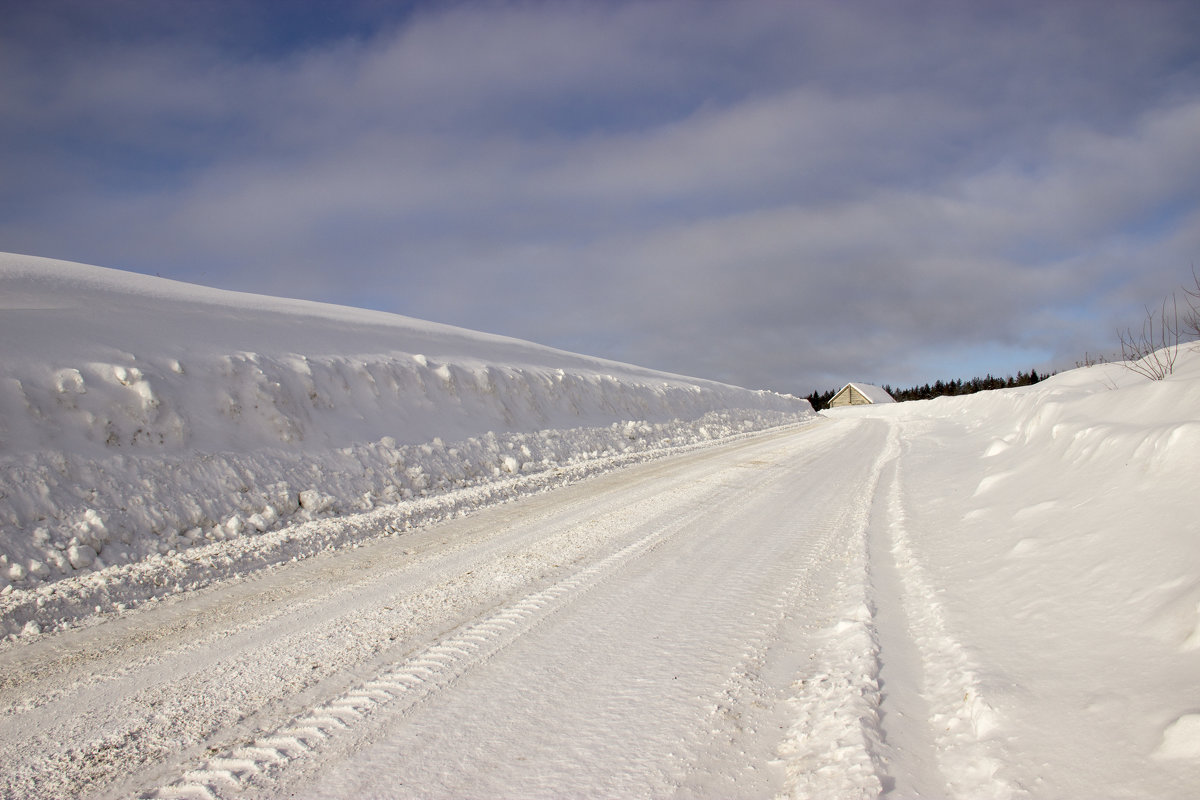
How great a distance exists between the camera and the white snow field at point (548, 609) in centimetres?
285

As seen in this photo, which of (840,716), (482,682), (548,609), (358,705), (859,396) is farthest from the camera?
(859,396)

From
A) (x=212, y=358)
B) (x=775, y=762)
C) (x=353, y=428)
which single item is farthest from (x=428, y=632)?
(x=212, y=358)

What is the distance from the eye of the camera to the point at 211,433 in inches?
382

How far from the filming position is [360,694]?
3.54m

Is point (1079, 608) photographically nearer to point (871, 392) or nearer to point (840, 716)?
point (840, 716)

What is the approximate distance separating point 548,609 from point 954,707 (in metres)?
2.77

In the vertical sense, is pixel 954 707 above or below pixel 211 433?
below

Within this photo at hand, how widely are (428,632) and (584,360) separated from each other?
29485 mm

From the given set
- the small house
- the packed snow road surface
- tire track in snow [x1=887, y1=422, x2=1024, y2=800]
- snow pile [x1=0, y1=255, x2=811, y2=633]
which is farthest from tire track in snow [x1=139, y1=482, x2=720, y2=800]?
the small house

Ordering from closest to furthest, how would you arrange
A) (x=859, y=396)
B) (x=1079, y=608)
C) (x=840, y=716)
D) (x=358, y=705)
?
(x=840, y=716)
(x=358, y=705)
(x=1079, y=608)
(x=859, y=396)

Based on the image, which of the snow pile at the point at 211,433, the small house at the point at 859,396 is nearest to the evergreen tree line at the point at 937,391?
the small house at the point at 859,396

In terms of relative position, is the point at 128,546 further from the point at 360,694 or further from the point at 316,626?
the point at 360,694

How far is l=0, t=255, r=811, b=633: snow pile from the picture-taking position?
6.68 metres

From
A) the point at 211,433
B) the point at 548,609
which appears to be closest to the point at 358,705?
the point at 548,609
